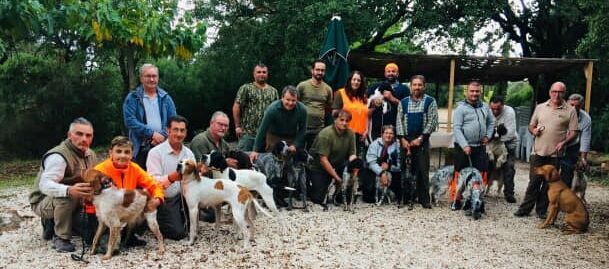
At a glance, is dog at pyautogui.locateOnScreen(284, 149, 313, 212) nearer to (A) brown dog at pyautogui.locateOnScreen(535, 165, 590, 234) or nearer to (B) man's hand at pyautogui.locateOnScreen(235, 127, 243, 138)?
(B) man's hand at pyautogui.locateOnScreen(235, 127, 243, 138)

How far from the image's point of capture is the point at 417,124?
630 cm

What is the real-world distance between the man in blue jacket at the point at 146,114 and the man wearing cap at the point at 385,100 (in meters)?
2.84

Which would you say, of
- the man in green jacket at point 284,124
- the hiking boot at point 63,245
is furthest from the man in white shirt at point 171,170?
the man in green jacket at point 284,124

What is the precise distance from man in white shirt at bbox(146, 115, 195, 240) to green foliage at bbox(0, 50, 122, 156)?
9.85m

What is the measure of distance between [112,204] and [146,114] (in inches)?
56.8

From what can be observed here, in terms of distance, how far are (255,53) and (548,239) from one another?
8822mm

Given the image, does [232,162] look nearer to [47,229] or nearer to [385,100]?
[47,229]

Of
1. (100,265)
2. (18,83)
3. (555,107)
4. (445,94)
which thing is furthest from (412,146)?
(445,94)

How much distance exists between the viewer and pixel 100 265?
396 cm

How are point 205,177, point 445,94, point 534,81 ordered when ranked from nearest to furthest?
1. point 205,177
2. point 534,81
3. point 445,94

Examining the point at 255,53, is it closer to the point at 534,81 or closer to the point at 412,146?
the point at 412,146

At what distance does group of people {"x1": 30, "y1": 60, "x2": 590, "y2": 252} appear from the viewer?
471cm

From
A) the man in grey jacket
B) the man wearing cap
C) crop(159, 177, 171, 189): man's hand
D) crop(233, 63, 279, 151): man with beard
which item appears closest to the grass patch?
crop(233, 63, 279, 151): man with beard

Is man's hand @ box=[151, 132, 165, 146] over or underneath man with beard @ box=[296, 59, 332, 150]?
underneath
